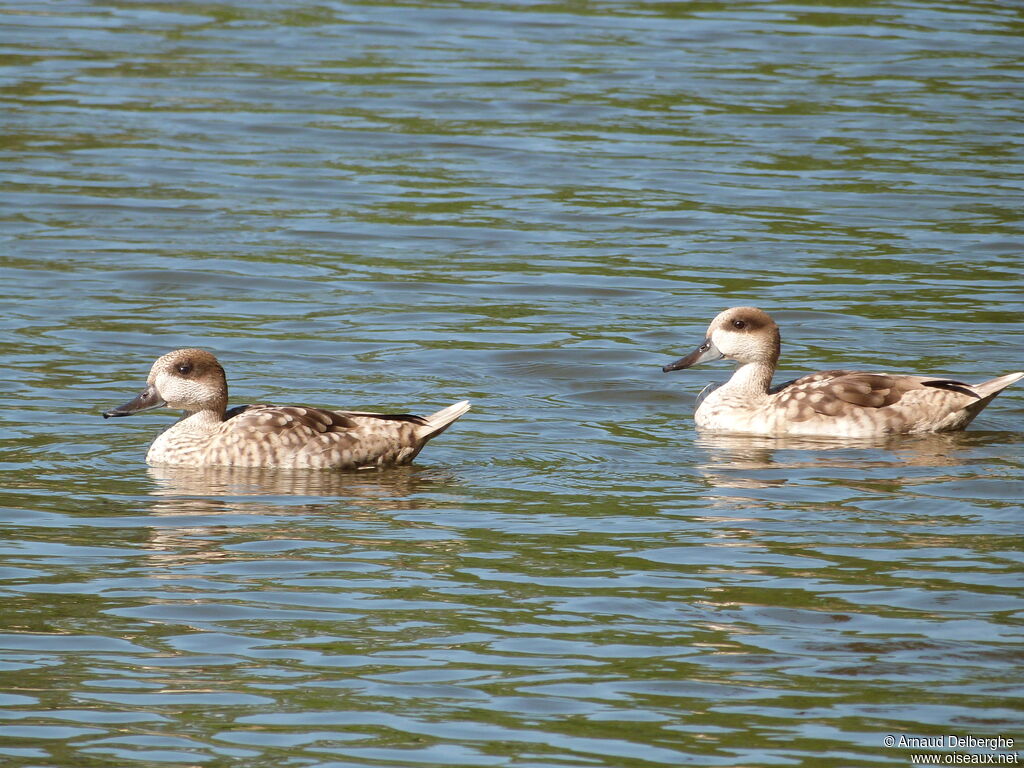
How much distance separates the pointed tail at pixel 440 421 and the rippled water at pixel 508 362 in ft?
0.78

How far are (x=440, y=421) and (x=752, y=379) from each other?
8.76 feet

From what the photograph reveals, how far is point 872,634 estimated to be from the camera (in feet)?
26.2

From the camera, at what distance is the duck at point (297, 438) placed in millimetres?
11203

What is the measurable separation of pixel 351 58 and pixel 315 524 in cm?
1487

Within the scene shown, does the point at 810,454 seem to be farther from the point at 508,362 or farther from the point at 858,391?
the point at 508,362

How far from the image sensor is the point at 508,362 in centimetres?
1395

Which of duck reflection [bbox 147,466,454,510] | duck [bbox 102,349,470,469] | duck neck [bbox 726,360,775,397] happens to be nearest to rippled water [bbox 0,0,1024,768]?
duck reflection [bbox 147,466,454,510]

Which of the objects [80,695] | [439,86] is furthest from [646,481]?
[439,86]

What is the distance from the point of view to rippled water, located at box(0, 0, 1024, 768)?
24.4ft

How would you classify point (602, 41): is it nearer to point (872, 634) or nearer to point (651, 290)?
point (651, 290)

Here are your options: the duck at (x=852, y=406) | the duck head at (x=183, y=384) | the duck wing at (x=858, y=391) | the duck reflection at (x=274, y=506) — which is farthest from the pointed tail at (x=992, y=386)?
the duck head at (x=183, y=384)

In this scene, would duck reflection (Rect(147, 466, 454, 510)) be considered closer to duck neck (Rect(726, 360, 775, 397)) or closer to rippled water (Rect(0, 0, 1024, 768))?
rippled water (Rect(0, 0, 1024, 768))

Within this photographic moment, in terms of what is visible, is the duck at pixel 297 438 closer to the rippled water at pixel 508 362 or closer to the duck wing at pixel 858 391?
the rippled water at pixel 508 362

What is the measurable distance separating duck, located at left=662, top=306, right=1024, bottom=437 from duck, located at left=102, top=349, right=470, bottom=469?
203 cm
